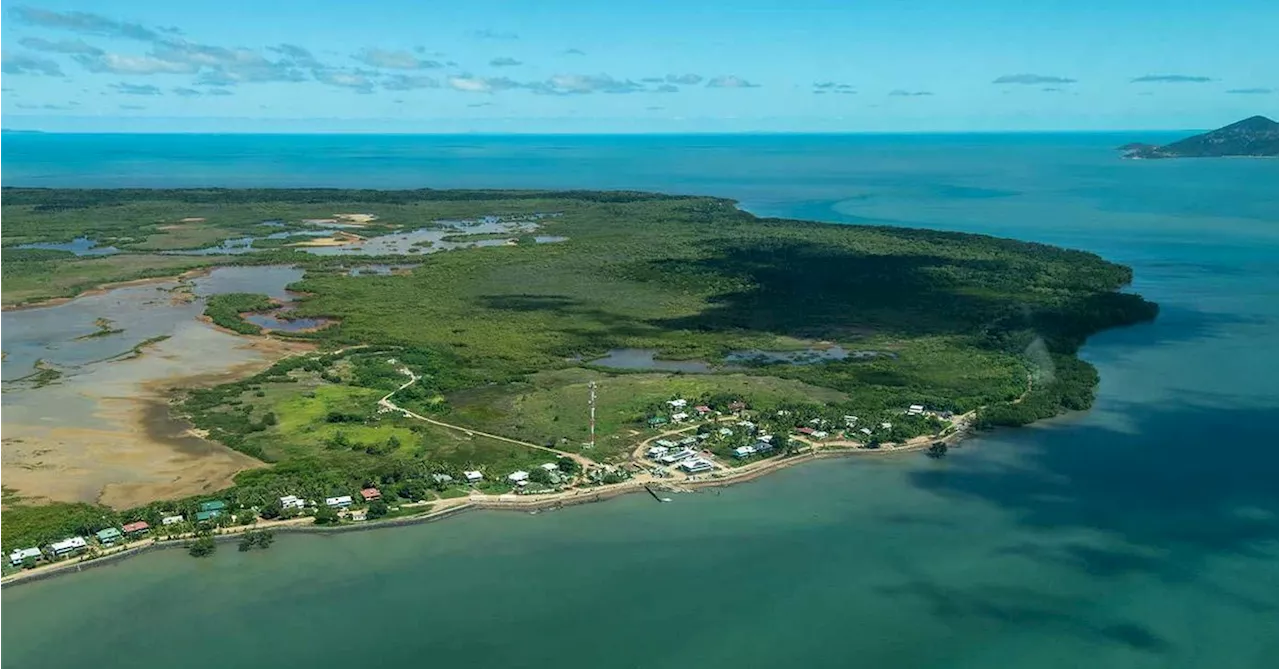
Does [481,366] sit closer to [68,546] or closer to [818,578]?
[68,546]

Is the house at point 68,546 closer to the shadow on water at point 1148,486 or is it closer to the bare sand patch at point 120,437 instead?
the bare sand patch at point 120,437

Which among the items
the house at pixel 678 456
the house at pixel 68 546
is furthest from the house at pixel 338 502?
the house at pixel 678 456

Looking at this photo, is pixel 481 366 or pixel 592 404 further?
pixel 481 366

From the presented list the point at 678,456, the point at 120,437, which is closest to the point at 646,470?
the point at 678,456

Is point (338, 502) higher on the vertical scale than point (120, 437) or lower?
lower

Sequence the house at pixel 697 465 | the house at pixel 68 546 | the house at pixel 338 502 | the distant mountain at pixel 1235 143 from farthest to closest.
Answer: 1. the distant mountain at pixel 1235 143
2. the house at pixel 697 465
3. the house at pixel 338 502
4. the house at pixel 68 546

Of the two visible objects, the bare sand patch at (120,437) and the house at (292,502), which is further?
the bare sand patch at (120,437)

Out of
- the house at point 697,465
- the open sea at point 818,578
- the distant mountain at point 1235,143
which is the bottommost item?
the open sea at point 818,578
